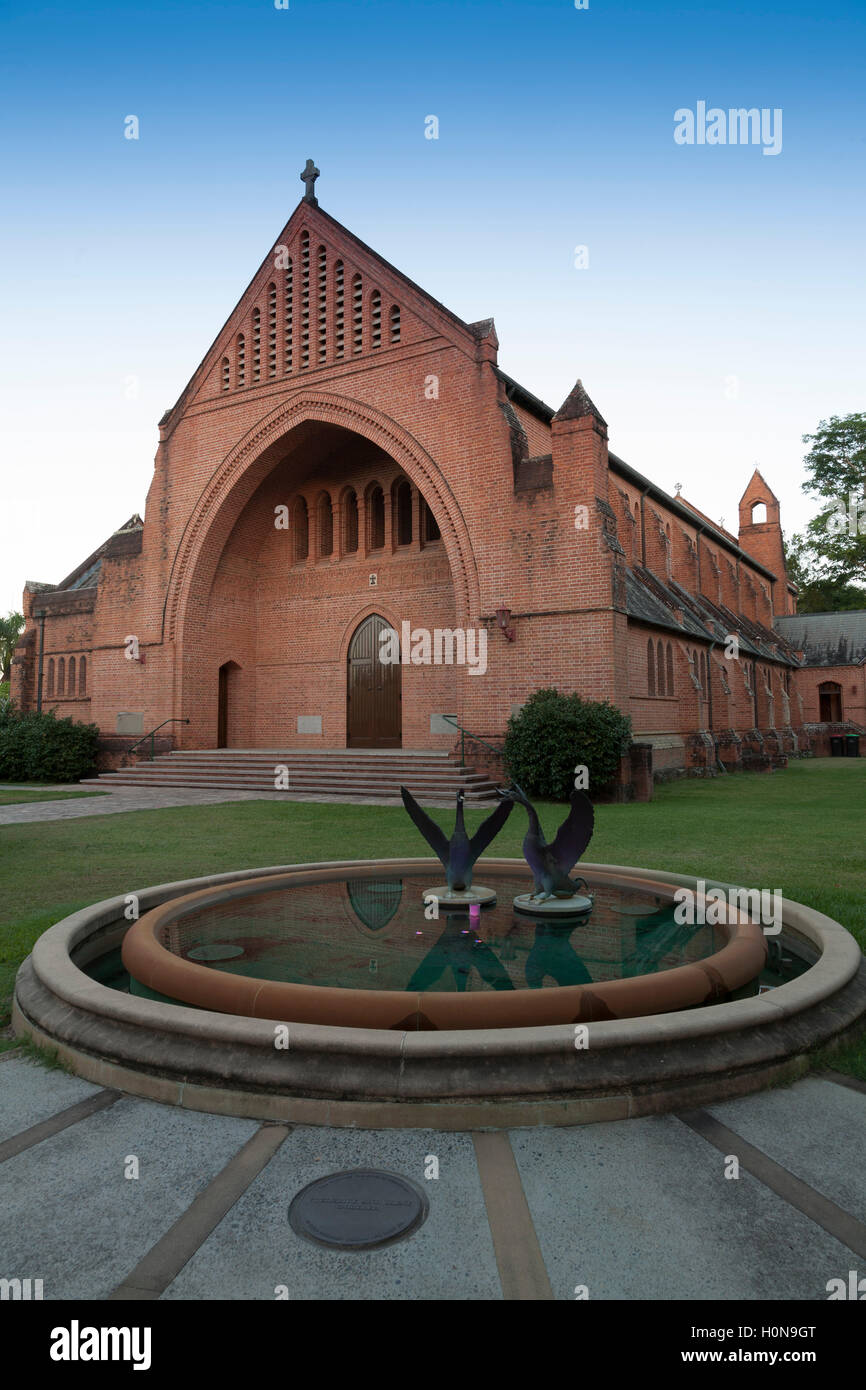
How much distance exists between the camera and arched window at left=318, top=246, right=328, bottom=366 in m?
21.8

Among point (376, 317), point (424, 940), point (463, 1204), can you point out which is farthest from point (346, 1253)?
point (376, 317)

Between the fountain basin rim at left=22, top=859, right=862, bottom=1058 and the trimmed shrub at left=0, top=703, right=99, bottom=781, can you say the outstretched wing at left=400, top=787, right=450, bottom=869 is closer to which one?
the fountain basin rim at left=22, top=859, right=862, bottom=1058

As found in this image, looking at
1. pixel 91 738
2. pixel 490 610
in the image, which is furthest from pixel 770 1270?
pixel 91 738

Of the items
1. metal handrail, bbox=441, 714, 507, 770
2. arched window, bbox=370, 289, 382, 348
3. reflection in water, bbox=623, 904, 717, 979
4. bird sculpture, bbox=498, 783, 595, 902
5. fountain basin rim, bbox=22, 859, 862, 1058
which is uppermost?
arched window, bbox=370, 289, 382, 348

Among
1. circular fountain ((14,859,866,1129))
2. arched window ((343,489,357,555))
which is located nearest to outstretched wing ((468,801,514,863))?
circular fountain ((14,859,866,1129))

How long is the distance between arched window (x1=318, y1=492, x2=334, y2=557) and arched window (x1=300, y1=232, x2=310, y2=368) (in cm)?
438

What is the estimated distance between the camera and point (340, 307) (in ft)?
71.1

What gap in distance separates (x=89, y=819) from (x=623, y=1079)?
12.0 m

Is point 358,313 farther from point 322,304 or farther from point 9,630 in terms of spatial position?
point 9,630

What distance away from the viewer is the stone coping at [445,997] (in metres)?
3.26

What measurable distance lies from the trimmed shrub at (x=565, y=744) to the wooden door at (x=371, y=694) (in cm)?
724

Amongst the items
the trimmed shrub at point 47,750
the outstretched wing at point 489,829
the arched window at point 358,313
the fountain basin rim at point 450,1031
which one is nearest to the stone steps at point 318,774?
the trimmed shrub at point 47,750

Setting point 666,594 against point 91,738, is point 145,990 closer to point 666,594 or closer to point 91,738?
point 91,738

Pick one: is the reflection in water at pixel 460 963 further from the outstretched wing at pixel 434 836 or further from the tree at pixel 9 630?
the tree at pixel 9 630
